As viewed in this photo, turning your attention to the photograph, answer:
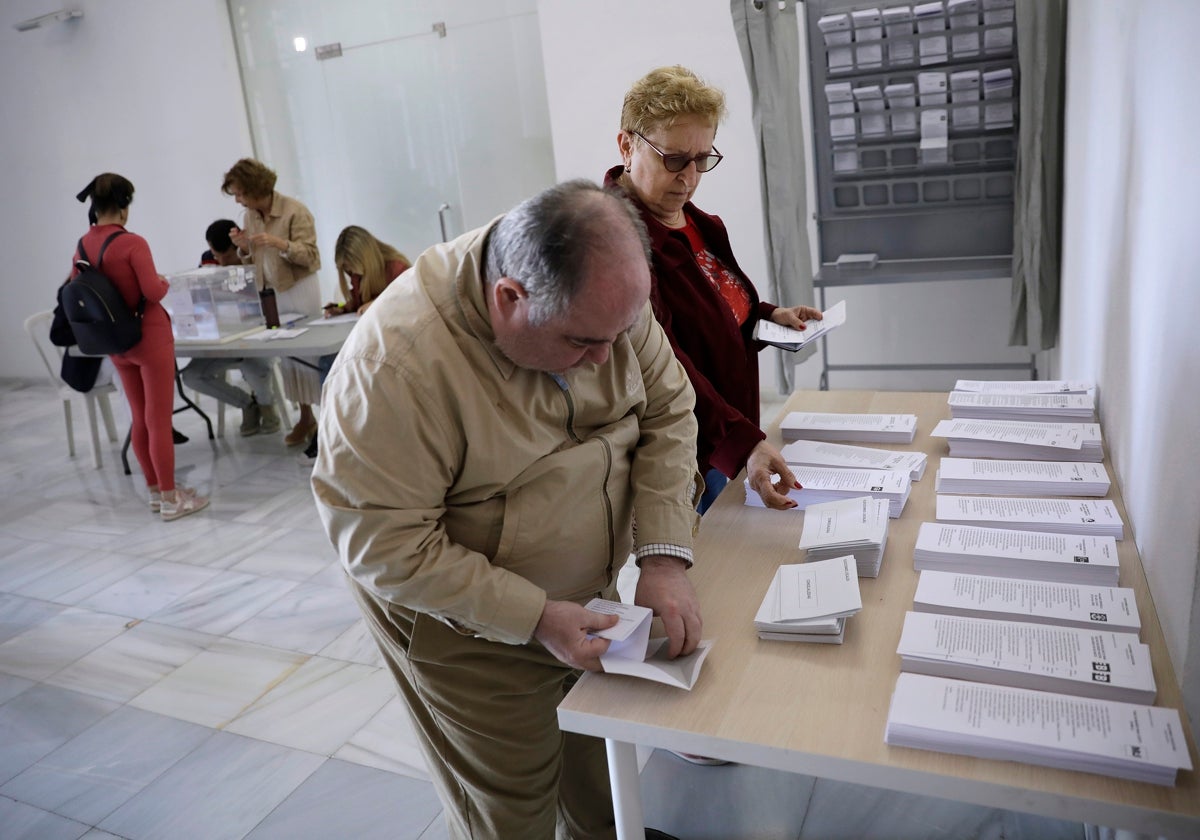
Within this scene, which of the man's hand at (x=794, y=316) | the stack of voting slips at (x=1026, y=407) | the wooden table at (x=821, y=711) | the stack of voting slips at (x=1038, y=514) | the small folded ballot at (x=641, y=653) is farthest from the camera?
the man's hand at (x=794, y=316)

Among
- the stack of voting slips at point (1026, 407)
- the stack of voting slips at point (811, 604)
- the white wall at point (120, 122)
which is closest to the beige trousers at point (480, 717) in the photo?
the stack of voting slips at point (811, 604)

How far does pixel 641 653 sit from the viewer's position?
121cm

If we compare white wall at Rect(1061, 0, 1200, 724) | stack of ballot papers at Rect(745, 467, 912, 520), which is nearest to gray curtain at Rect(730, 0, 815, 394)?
white wall at Rect(1061, 0, 1200, 724)

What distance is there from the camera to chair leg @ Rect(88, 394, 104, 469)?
5012 millimetres

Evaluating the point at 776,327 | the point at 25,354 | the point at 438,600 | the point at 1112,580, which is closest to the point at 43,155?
the point at 25,354

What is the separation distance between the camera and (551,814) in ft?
4.84

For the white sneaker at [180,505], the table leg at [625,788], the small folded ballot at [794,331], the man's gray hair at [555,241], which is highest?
the man's gray hair at [555,241]

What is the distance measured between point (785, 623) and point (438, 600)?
1.54 feet

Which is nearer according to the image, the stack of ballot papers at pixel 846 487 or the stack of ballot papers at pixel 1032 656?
the stack of ballot papers at pixel 1032 656

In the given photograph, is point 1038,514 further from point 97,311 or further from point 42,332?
point 42,332

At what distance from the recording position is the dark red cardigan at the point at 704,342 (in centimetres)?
177

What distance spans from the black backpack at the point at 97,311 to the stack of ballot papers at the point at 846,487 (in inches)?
124

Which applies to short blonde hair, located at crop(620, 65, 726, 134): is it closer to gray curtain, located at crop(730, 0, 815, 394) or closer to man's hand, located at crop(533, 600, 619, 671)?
man's hand, located at crop(533, 600, 619, 671)

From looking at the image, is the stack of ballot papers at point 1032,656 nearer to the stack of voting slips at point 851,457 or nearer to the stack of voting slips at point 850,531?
the stack of voting slips at point 850,531
